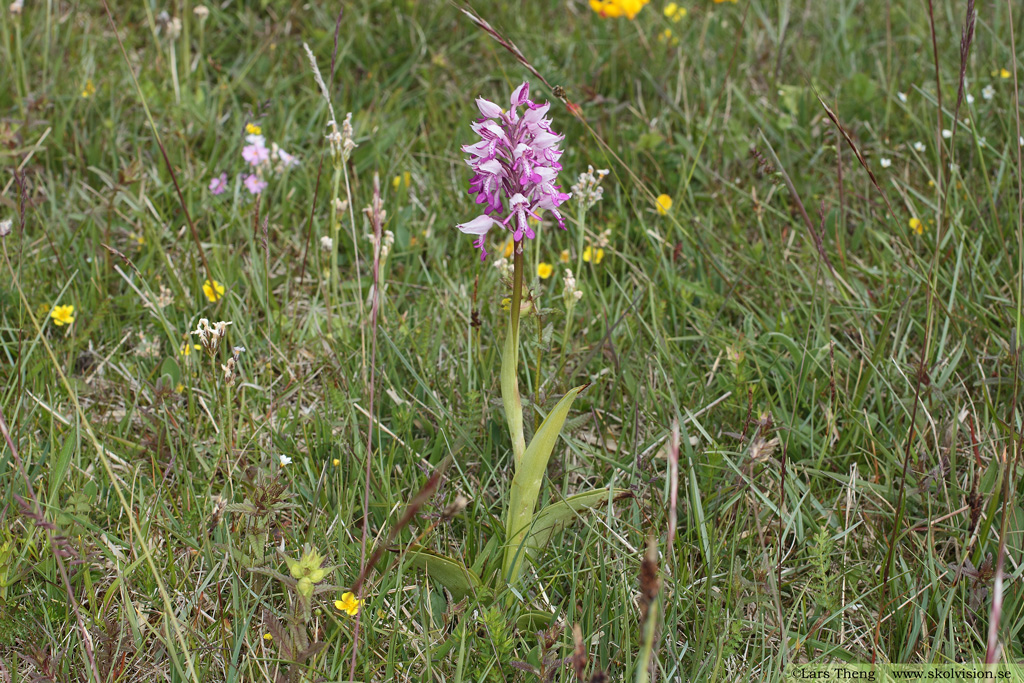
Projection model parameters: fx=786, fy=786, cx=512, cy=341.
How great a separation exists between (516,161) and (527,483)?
641 mm

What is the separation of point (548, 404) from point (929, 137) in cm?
213

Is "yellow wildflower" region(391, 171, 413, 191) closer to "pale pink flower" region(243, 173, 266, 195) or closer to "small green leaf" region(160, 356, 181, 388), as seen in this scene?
"pale pink flower" region(243, 173, 266, 195)

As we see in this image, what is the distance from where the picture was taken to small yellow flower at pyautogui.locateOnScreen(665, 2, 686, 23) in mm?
3814

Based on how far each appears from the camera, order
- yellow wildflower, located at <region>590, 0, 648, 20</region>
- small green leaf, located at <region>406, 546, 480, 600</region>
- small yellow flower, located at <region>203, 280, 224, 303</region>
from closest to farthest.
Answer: small green leaf, located at <region>406, 546, 480, 600</region>, small yellow flower, located at <region>203, 280, 224, 303</region>, yellow wildflower, located at <region>590, 0, 648, 20</region>

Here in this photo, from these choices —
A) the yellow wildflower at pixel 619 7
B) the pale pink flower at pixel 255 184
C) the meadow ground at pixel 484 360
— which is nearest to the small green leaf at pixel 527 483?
the meadow ground at pixel 484 360

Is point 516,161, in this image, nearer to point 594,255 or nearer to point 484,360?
point 484,360

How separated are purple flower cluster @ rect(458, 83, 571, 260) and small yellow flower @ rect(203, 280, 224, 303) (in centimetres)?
123

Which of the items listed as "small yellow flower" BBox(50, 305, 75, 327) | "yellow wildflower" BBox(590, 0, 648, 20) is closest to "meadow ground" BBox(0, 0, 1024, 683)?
"small yellow flower" BBox(50, 305, 75, 327)

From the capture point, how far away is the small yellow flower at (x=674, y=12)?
3814 millimetres

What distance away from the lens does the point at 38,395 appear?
82.2 inches

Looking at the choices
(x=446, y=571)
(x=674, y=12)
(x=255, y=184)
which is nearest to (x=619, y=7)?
(x=674, y=12)

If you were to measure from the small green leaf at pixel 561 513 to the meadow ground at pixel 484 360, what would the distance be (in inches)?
1.6

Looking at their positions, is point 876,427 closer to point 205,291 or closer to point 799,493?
point 799,493

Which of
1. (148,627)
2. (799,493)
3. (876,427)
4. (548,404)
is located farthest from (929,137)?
(148,627)
